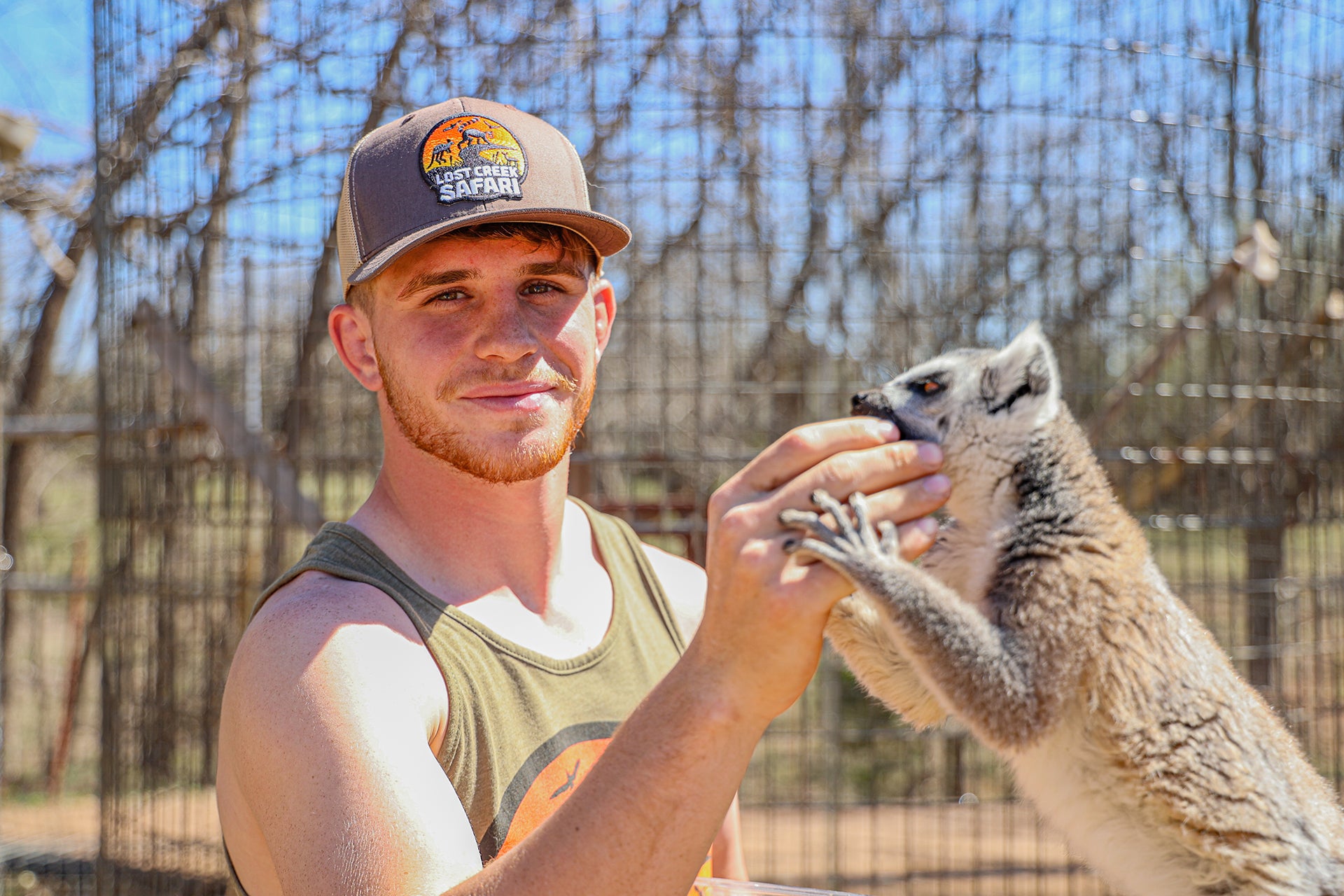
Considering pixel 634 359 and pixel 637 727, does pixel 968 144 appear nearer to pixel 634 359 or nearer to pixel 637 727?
pixel 634 359

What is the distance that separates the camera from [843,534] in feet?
5.03

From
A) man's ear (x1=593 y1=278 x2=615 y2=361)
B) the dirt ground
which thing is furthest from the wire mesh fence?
man's ear (x1=593 y1=278 x2=615 y2=361)

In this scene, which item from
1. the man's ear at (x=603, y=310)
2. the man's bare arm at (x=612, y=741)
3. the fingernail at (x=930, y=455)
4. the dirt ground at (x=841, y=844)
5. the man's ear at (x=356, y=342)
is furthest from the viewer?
the dirt ground at (x=841, y=844)

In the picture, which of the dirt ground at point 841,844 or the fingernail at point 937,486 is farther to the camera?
the dirt ground at point 841,844

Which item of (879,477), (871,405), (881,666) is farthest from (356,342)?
(881,666)

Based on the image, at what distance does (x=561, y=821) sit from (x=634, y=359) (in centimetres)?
487

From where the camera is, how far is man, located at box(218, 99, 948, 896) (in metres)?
1.32

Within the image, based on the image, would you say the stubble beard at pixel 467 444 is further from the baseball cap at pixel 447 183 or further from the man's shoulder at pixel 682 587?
the man's shoulder at pixel 682 587

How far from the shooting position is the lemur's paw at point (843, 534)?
4.42 ft

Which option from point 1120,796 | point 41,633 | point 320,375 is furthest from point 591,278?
point 41,633

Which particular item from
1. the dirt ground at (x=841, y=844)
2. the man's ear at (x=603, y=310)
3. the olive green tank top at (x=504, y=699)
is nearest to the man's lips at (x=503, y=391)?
the olive green tank top at (x=504, y=699)

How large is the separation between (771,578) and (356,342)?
117 cm

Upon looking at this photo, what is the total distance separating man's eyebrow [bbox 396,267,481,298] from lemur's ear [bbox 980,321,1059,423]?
109 centimetres

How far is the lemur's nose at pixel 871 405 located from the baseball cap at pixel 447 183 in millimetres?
626
